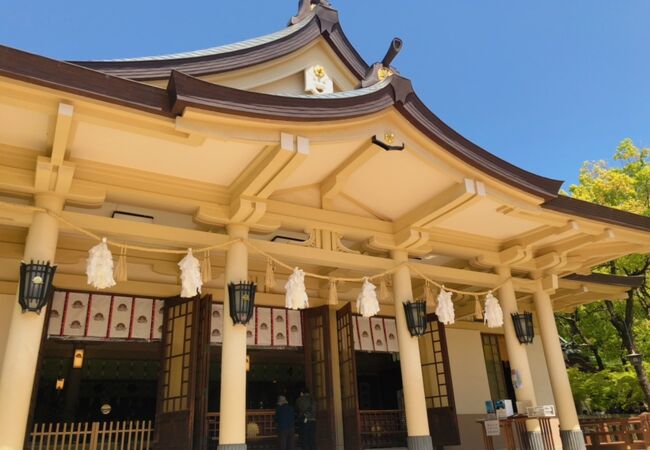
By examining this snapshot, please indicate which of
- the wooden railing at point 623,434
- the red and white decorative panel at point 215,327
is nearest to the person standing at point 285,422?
the red and white decorative panel at point 215,327

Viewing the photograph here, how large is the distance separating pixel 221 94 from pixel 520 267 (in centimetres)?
735

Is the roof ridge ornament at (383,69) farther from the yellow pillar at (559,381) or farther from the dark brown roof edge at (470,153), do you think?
the yellow pillar at (559,381)

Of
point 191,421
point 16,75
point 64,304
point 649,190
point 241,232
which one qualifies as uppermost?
point 649,190

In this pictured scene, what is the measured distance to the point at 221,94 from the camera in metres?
5.48

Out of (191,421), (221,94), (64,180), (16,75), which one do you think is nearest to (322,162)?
(221,94)

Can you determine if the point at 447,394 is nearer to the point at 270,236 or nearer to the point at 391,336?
the point at 391,336

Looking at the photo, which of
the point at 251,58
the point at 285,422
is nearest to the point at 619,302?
the point at 285,422

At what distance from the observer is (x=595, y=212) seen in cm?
870

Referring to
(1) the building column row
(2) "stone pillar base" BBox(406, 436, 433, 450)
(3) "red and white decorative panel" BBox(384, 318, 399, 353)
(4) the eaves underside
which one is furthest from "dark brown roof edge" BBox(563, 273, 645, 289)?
(2) "stone pillar base" BBox(406, 436, 433, 450)

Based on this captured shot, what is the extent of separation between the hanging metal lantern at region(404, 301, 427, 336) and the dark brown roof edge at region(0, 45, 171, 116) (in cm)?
492

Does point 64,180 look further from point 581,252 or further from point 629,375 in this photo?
point 629,375

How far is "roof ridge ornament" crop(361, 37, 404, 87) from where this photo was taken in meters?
7.42

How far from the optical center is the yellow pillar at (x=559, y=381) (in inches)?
371

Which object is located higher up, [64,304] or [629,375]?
[64,304]
